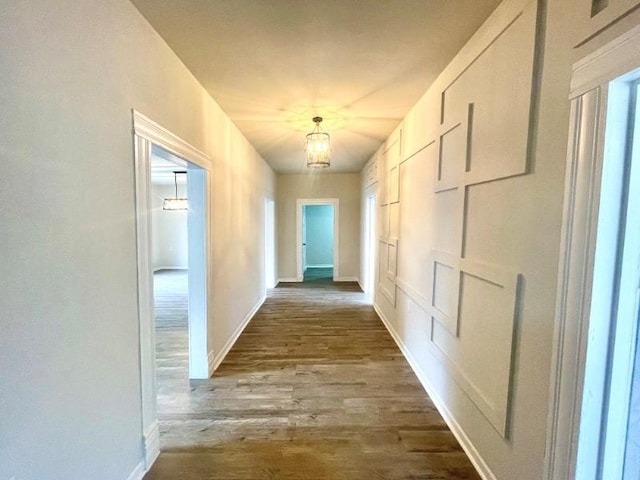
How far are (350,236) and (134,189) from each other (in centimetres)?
597

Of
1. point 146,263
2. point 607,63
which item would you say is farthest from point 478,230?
point 146,263

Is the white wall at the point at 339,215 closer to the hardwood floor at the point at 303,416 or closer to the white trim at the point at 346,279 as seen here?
the white trim at the point at 346,279

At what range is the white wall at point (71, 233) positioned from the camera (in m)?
0.99

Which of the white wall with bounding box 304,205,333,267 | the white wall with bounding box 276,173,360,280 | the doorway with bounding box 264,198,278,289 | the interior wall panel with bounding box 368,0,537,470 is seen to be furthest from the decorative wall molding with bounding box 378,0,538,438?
the white wall with bounding box 304,205,333,267

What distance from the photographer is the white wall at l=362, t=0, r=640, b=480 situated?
1260mm

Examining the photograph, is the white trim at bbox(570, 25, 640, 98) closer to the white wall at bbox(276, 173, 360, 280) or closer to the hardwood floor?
the hardwood floor

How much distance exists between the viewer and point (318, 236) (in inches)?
393

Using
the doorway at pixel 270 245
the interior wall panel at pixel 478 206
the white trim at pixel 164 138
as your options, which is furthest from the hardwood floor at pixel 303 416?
the doorway at pixel 270 245

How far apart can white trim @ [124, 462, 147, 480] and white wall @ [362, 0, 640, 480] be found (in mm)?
1848

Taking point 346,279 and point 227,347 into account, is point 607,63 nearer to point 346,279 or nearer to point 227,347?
point 227,347

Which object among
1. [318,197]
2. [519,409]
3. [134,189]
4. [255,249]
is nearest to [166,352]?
[255,249]

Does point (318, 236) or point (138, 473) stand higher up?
point (318, 236)

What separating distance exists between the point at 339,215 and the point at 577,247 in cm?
628

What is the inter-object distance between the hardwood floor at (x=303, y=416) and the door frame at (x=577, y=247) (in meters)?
0.86
